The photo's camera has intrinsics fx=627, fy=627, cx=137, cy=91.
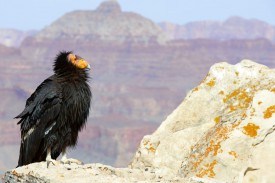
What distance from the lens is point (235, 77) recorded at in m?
10.7

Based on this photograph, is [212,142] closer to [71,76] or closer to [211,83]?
[71,76]

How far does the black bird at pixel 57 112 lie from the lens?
8336 mm

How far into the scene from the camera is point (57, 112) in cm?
846

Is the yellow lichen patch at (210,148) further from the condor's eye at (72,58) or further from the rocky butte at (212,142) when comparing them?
the condor's eye at (72,58)

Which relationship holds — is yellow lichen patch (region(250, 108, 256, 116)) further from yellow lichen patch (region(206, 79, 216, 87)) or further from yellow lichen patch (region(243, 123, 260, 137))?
yellow lichen patch (region(206, 79, 216, 87))

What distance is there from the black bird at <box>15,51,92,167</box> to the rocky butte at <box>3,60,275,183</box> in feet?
→ 3.85

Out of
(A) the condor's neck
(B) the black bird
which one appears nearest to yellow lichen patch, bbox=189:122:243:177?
(B) the black bird

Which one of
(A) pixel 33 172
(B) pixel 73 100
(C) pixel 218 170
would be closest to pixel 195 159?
(C) pixel 218 170

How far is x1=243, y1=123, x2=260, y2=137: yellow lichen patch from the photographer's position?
24.3 ft

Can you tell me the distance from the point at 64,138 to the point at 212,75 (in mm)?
3297

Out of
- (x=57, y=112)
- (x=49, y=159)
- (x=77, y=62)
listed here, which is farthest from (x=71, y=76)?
(x=49, y=159)

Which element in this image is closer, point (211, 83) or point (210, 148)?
point (210, 148)

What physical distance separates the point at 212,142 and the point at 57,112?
6.95 feet

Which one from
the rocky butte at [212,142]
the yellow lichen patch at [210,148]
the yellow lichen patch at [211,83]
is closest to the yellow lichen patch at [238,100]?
the rocky butte at [212,142]
